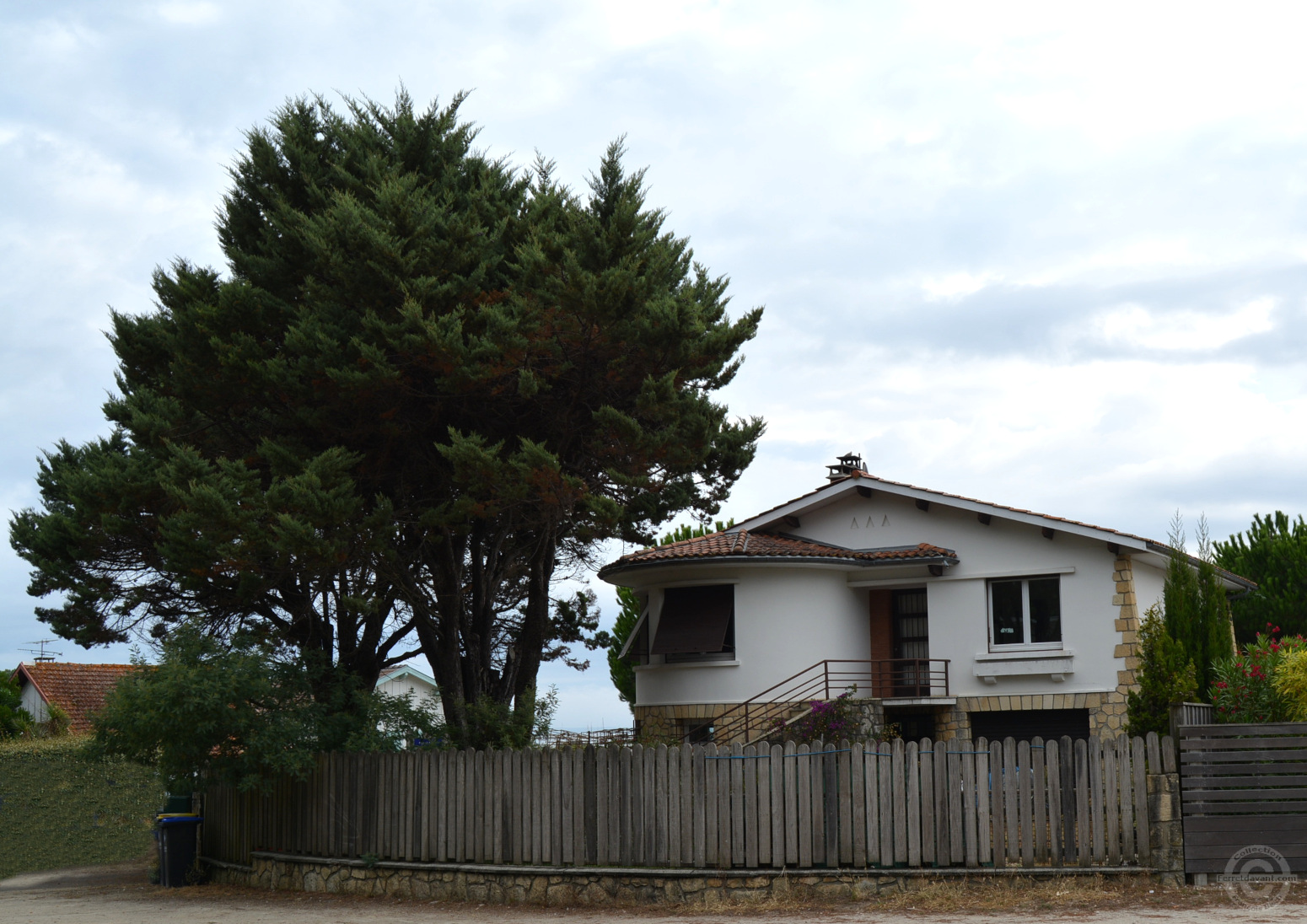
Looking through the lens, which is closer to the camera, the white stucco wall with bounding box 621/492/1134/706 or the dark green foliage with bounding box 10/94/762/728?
the dark green foliage with bounding box 10/94/762/728

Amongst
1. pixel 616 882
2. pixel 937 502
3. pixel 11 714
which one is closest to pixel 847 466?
pixel 937 502

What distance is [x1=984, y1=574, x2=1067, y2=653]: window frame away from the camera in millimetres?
23453

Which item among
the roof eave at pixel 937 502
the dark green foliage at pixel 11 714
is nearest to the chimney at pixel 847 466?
the roof eave at pixel 937 502

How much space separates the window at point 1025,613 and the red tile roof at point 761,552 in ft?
4.01

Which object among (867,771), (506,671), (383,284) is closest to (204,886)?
(506,671)

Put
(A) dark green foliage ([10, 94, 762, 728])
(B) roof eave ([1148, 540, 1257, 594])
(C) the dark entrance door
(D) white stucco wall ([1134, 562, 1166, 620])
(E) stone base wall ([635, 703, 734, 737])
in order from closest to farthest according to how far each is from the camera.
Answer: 1. (B) roof eave ([1148, 540, 1257, 594])
2. (A) dark green foliage ([10, 94, 762, 728])
3. (D) white stucco wall ([1134, 562, 1166, 620])
4. (E) stone base wall ([635, 703, 734, 737])
5. (C) the dark entrance door

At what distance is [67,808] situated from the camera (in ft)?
110

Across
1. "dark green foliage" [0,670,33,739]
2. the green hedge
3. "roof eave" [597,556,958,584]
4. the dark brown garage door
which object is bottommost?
the green hedge

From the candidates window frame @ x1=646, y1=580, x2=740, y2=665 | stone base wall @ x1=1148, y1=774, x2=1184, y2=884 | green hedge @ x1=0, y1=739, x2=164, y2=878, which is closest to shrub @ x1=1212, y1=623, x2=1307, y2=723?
stone base wall @ x1=1148, y1=774, x2=1184, y2=884

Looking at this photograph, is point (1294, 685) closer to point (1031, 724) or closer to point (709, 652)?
point (1031, 724)

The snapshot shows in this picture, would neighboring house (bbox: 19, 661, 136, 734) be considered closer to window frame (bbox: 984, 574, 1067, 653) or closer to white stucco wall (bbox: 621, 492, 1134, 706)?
white stucco wall (bbox: 621, 492, 1134, 706)

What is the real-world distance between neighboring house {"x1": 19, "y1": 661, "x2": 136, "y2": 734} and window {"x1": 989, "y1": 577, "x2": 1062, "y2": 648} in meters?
39.3

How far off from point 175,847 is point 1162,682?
15560 millimetres

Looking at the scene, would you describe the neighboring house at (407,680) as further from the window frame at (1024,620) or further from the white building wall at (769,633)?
the window frame at (1024,620)
